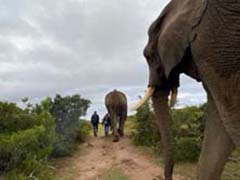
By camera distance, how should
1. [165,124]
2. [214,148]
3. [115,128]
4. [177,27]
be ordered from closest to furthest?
[177,27] → [214,148] → [165,124] → [115,128]

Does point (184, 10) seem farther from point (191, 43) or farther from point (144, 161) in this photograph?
point (144, 161)

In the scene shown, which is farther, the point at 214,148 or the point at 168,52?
the point at 214,148

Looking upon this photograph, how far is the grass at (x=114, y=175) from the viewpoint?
39.0 ft

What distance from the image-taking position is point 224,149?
5.66m

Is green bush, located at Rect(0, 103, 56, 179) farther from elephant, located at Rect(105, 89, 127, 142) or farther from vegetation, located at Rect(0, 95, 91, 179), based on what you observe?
elephant, located at Rect(105, 89, 127, 142)

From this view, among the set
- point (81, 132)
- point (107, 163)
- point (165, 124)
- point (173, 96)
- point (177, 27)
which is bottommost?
point (107, 163)

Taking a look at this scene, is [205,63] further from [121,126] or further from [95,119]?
[95,119]

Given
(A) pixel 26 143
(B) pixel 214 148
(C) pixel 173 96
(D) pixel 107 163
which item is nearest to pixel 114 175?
(D) pixel 107 163

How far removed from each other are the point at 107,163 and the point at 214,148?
340 inches

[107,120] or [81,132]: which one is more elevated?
[107,120]

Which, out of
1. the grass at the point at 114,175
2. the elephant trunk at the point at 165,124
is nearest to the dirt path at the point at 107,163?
the grass at the point at 114,175

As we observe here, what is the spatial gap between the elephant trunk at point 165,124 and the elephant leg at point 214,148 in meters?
0.49

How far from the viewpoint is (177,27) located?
502 cm

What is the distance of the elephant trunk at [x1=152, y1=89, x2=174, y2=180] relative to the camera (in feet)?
20.5
